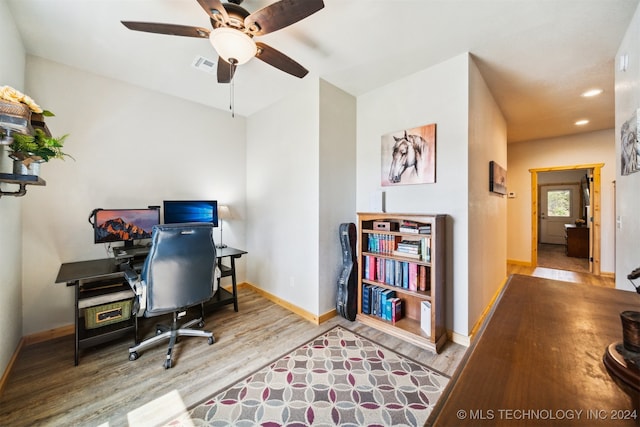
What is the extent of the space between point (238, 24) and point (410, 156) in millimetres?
1928

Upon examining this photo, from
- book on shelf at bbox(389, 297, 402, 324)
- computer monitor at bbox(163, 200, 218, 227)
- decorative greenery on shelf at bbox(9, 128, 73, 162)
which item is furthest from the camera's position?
computer monitor at bbox(163, 200, 218, 227)

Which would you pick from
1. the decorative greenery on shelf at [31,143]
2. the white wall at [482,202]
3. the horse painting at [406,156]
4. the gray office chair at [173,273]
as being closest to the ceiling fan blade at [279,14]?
the decorative greenery on shelf at [31,143]

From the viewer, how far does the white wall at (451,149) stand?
7.42 ft

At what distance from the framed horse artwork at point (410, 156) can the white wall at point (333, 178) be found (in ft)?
1.48

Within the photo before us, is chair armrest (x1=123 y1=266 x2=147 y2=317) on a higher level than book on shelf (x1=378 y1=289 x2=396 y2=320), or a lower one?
higher

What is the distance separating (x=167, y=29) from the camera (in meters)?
1.55

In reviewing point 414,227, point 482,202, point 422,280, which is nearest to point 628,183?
point 482,202

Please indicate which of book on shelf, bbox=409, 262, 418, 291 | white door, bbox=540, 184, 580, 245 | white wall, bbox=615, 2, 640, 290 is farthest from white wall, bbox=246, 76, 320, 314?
white door, bbox=540, 184, 580, 245

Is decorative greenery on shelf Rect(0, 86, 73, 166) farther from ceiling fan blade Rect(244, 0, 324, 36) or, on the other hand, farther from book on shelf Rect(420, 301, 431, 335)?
book on shelf Rect(420, 301, 431, 335)

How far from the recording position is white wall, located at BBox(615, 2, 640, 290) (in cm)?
169

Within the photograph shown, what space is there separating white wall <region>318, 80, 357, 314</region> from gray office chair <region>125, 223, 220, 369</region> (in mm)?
1165

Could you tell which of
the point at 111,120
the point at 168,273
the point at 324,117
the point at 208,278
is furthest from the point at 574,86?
the point at 111,120

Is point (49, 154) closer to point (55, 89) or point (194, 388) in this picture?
point (55, 89)

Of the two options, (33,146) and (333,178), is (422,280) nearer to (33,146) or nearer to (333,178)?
(333,178)
